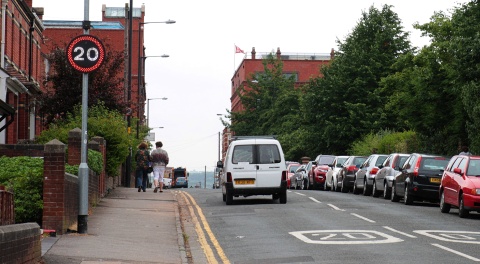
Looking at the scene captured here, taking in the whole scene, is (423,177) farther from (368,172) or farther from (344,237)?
(344,237)

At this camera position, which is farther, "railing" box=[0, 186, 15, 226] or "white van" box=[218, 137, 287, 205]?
"white van" box=[218, 137, 287, 205]

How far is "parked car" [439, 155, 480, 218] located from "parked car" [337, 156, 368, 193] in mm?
12776

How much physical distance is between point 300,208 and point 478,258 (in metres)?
11.1

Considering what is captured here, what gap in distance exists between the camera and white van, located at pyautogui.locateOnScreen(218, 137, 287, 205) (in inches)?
1045

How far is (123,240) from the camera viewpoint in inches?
651

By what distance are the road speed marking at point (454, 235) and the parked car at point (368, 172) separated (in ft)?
51.5

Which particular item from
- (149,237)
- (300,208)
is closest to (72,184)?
(149,237)

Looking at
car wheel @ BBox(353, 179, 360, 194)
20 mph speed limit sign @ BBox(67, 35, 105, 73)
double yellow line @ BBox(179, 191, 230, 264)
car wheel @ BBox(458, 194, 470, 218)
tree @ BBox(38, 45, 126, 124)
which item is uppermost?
tree @ BBox(38, 45, 126, 124)

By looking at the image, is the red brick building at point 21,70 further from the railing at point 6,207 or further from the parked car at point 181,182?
the parked car at point 181,182

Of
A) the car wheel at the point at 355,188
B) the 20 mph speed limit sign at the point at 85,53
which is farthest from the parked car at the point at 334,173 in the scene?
the 20 mph speed limit sign at the point at 85,53

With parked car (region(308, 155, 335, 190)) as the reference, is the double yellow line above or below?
below

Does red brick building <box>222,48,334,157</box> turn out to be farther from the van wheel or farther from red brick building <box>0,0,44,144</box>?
the van wheel

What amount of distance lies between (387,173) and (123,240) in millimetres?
16764

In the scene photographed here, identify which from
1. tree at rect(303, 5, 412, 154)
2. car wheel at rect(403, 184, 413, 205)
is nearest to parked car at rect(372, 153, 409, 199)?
car wheel at rect(403, 184, 413, 205)
